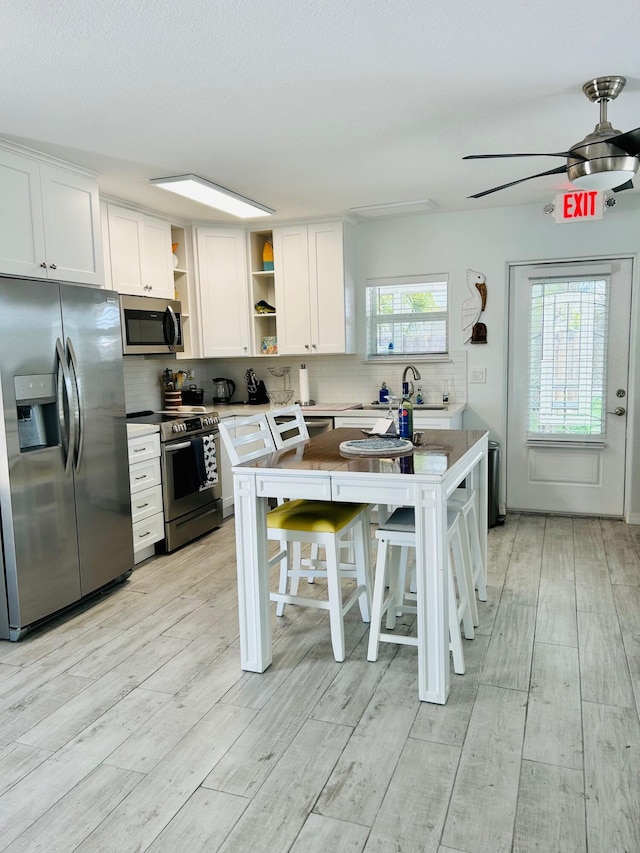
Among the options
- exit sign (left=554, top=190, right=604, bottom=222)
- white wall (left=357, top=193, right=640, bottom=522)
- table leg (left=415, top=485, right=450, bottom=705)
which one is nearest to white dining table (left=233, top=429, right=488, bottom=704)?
table leg (left=415, top=485, right=450, bottom=705)

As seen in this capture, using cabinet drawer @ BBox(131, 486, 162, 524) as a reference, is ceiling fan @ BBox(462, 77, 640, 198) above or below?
above

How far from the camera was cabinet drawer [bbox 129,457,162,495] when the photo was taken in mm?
3924

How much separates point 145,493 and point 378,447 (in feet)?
6.28

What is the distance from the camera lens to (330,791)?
1.94 meters

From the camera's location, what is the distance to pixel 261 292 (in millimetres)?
5457

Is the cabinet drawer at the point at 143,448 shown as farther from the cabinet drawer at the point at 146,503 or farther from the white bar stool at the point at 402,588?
the white bar stool at the point at 402,588

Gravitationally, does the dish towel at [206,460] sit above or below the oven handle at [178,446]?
below

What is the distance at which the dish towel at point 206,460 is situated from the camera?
448 cm

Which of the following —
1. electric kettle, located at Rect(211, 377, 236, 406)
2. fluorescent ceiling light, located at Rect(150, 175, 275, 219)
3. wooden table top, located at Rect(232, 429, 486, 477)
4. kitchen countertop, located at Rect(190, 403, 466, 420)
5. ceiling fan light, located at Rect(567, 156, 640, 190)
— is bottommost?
wooden table top, located at Rect(232, 429, 486, 477)

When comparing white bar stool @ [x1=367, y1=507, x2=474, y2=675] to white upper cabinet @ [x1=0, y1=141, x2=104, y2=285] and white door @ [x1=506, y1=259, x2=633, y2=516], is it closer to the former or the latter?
white upper cabinet @ [x1=0, y1=141, x2=104, y2=285]

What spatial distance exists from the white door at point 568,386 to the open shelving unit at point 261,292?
2034mm

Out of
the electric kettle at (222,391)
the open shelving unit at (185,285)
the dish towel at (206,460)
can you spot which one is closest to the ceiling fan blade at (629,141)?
the dish towel at (206,460)

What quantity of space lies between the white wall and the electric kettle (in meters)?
1.45

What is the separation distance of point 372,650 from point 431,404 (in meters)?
2.79
